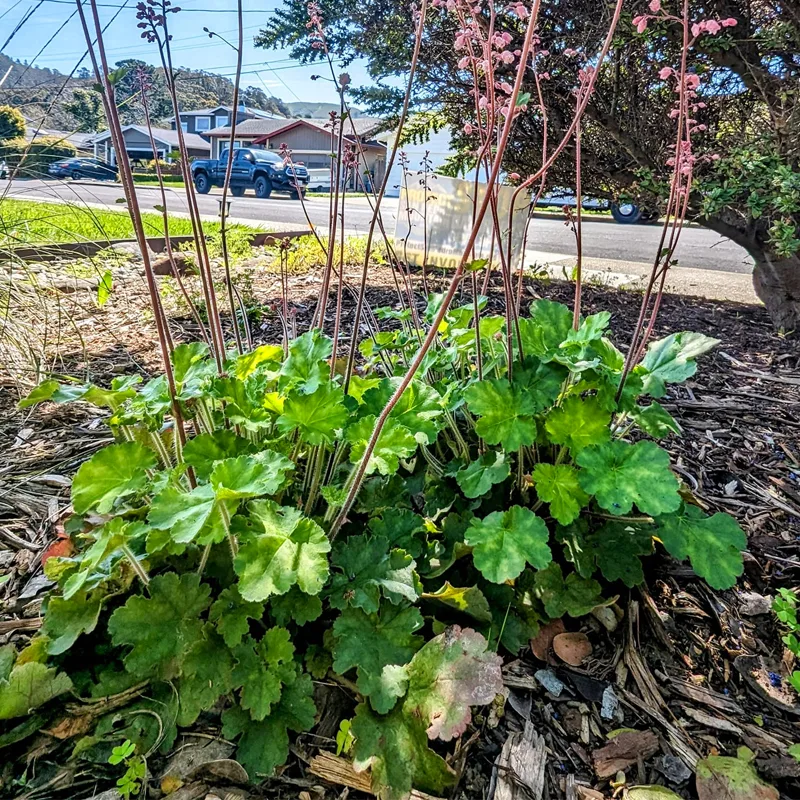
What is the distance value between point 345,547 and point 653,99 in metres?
3.43

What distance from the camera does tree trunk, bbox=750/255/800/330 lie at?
322cm

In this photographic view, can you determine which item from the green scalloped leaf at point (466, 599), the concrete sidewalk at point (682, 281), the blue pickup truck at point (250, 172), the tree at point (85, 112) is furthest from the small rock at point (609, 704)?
the blue pickup truck at point (250, 172)

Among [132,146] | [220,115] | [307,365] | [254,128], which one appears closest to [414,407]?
[307,365]

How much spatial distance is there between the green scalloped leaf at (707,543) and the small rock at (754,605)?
19 centimetres

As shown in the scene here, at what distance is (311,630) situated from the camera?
111cm

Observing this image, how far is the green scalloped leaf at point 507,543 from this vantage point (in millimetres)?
1041

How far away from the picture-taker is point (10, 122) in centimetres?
242

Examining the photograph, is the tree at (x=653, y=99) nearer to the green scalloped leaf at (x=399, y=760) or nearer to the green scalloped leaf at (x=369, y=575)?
the green scalloped leaf at (x=369, y=575)

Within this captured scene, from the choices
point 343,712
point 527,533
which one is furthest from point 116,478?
point 527,533

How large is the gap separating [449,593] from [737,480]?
3.49 feet

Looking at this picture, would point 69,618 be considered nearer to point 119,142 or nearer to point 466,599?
point 466,599

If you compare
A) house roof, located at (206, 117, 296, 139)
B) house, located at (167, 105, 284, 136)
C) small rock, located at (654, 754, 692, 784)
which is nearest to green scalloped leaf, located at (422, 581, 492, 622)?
small rock, located at (654, 754, 692, 784)

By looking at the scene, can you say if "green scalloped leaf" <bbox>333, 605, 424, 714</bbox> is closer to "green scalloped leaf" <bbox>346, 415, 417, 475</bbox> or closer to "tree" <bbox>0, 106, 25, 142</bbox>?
"green scalloped leaf" <bbox>346, 415, 417, 475</bbox>

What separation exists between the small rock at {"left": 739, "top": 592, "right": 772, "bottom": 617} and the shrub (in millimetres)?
2455
